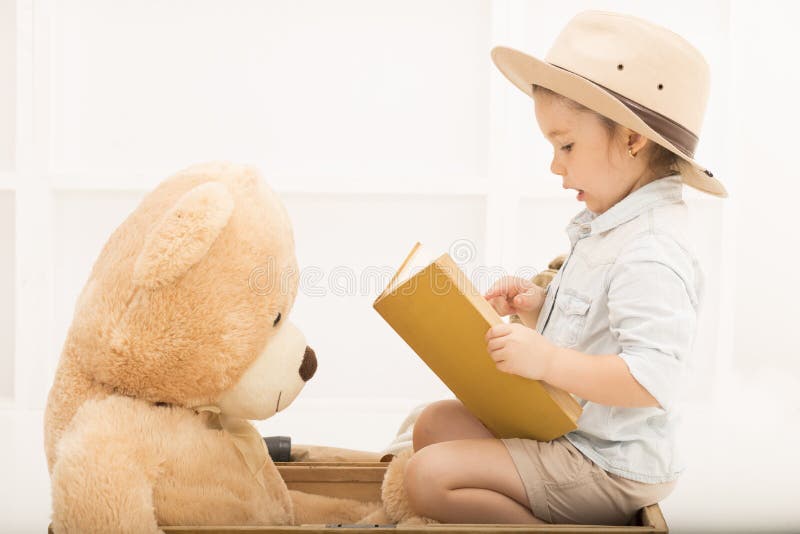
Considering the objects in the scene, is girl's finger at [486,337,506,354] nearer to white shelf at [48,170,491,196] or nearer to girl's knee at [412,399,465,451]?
girl's knee at [412,399,465,451]

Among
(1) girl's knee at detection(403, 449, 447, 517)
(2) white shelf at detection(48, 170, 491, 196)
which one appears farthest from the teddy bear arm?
(2) white shelf at detection(48, 170, 491, 196)

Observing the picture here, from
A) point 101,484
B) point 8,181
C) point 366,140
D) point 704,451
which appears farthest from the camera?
point 366,140

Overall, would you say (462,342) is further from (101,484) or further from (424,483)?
(101,484)

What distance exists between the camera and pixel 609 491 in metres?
0.95

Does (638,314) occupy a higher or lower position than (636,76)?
lower

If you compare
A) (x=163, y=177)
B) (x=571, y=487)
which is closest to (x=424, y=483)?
(x=571, y=487)

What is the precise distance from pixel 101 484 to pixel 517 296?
0.53 m

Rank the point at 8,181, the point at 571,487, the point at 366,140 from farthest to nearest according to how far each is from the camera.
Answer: the point at 366,140 < the point at 8,181 < the point at 571,487

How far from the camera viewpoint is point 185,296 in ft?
2.90

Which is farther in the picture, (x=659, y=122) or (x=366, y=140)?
(x=366, y=140)

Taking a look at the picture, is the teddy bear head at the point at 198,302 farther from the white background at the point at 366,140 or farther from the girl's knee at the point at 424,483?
the white background at the point at 366,140

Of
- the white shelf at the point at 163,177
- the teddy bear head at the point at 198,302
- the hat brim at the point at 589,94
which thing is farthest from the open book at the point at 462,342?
the white shelf at the point at 163,177

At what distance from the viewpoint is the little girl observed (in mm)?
897

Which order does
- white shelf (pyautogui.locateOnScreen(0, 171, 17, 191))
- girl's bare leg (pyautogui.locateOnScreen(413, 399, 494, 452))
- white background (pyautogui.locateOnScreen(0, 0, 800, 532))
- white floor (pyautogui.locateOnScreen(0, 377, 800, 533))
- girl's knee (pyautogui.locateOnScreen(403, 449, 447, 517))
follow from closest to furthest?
girl's knee (pyautogui.locateOnScreen(403, 449, 447, 517)) → girl's bare leg (pyautogui.locateOnScreen(413, 399, 494, 452)) → white floor (pyautogui.locateOnScreen(0, 377, 800, 533)) → white shelf (pyautogui.locateOnScreen(0, 171, 17, 191)) → white background (pyautogui.locateOnScreen(0, 0, 800, 532))
